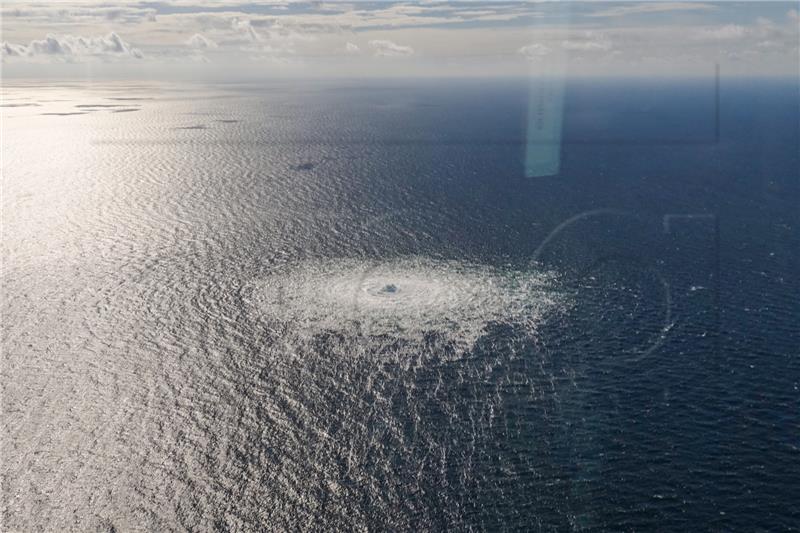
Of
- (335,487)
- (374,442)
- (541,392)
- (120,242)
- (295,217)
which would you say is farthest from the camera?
(295,217)

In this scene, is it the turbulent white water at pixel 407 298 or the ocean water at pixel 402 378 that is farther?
the turbulent white water at pixel 407 298

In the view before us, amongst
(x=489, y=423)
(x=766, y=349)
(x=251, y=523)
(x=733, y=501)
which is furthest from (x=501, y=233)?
(x=251, y=523)

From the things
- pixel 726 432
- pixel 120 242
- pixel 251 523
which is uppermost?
pixel 120 242

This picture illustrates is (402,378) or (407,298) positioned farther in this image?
(407,298)

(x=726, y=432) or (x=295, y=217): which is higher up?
(x=295, y=217)

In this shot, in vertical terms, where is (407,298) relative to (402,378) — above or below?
above

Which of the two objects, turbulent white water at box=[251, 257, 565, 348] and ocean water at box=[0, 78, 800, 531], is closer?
ocean water at box=[0, 78, 800, 531]

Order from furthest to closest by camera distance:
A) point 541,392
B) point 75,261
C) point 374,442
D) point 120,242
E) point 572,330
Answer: point 120,242, point 75,261, point 572,330, point 541,392, point 374,442

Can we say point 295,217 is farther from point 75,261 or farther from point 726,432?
point 726,432
